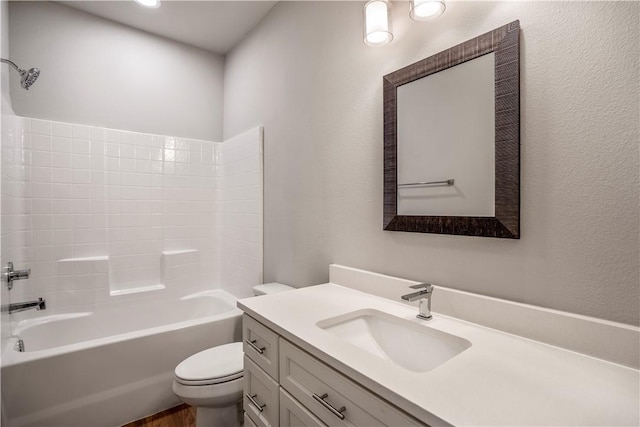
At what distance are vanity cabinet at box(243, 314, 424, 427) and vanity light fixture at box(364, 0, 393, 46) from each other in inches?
50.1

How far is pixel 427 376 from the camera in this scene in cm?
72

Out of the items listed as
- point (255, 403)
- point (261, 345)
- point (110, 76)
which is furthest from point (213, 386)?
point (110, 76)

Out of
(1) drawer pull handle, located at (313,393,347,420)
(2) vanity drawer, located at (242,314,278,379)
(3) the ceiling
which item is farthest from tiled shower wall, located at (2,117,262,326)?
(1) drawer pull handle, located at (313,393,347,420)

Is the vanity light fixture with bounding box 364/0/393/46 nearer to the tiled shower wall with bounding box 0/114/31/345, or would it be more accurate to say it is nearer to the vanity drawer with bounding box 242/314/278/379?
the vanity drawer with bounding box 242/314/278/379

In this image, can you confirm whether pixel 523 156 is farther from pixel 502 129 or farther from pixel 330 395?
pixel 330 395

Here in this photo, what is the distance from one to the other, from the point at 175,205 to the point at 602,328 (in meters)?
2.80

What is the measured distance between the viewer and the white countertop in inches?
23.2

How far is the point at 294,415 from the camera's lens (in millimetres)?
983

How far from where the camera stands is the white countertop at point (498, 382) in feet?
1.93

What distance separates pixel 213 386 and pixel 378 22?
1838 millimetres

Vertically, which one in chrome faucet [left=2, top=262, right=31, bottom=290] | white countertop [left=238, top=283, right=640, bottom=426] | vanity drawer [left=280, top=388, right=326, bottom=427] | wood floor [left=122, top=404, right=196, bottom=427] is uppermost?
chrome faucet [left=2, top=262, right=31, bottom=290]

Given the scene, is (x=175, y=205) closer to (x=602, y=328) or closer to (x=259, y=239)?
(x=259, y=239)

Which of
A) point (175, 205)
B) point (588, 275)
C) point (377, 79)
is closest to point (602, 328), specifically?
point (588, 275)

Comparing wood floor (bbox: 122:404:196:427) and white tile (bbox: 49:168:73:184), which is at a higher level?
white tile (bbox: 49:168:73:184)
